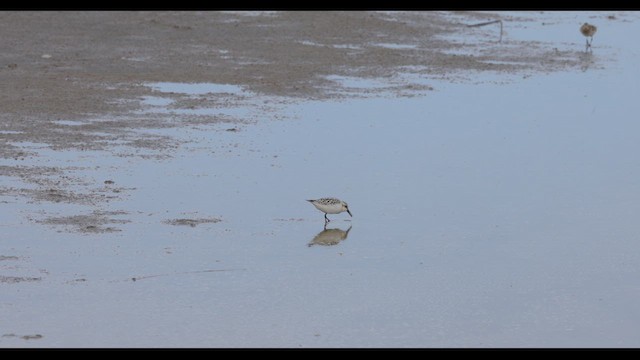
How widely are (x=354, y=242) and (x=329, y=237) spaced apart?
0.25 m

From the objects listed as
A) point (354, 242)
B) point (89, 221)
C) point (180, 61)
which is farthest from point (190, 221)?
point (180, 61)

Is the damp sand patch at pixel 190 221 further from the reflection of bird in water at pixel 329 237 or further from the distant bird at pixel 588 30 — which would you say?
the distant bird at pixel 588 30

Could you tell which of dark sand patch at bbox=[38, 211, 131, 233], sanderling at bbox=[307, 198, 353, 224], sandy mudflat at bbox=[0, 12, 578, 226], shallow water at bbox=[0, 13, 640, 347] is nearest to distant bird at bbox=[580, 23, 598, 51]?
sandy mudflat at bbox=[0, 12, 578, 226]

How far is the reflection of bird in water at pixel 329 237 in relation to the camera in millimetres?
12000

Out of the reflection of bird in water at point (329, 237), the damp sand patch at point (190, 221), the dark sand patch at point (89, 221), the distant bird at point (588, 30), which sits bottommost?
the distant bird at point (588, 30)

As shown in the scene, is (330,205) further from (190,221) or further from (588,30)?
(588,30)

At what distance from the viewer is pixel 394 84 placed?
20406 mm

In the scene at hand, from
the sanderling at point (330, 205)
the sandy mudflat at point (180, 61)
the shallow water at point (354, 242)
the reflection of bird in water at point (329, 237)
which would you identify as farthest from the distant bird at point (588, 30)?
the reflection of bird in water at point (329, 237)

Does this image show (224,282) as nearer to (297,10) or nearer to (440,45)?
(440,45)

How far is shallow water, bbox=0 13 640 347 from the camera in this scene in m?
9.69

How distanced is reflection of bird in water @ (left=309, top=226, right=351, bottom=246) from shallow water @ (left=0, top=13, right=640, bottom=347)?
22 millimetres

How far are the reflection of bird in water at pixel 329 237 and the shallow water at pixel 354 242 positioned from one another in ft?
0.07
